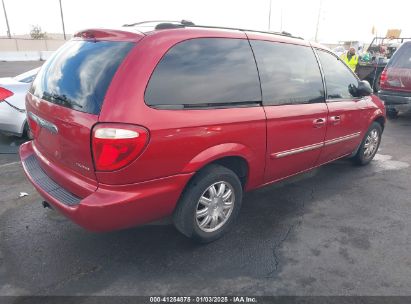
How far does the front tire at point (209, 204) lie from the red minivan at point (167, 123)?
10 millimetres

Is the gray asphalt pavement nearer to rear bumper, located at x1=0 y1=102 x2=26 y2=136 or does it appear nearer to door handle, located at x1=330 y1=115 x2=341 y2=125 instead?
door handle, located at x1=330 y1=115 x2=341 y2=125

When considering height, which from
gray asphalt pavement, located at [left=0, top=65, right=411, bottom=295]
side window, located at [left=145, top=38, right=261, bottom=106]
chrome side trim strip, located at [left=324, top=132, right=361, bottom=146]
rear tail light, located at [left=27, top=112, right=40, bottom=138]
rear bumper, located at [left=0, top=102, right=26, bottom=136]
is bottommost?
gray asphalt pavement, located at [left=0, top=65, right=411, bottom=295]

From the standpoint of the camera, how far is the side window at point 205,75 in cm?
250

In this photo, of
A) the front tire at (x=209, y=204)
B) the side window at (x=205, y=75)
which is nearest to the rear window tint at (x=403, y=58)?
the side window at (x=205, y=75)

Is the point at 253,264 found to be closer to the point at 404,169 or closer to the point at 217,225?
the point at 217,225

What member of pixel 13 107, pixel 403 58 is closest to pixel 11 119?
pixel 13 107

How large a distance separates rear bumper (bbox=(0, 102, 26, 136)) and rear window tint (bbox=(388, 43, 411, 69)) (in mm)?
7946

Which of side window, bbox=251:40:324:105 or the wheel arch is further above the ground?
side window, bbox=251:40:324:105

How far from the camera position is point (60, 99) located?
266 cm

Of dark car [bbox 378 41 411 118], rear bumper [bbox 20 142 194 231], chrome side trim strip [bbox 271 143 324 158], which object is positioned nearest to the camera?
rear bumper [bbox 20 142 194 231]

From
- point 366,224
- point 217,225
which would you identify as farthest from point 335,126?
point 217,225

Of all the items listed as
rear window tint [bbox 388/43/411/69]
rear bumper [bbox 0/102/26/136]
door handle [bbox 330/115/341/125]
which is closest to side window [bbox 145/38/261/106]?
door handle [bbox 330/115/341/125]

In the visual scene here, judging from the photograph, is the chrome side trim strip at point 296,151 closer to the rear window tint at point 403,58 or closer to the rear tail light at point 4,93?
the rear tail light at point 4,93

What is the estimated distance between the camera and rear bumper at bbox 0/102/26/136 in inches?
223
